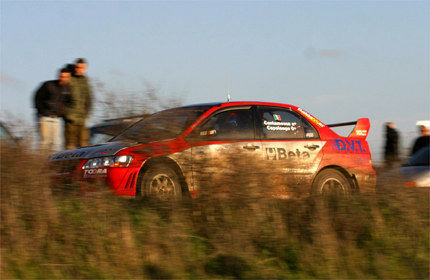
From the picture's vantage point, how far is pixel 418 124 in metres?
12.3

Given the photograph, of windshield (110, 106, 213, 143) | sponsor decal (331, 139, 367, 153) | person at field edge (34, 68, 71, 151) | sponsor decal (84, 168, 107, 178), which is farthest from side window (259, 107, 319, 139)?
person at field edge (34, 68, 71, 151)

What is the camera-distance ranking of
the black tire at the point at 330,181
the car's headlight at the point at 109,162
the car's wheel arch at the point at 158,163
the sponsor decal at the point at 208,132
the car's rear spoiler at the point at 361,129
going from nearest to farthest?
the car's wheel arch at the point at 158,163 → the car's headlight at the point at 109,162 → the sponsor decal at the point at 208,132 → the black tire at the point at 330,181 → the car's rear spoiler at the point at 361,129

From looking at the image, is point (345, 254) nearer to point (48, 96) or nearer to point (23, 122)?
point (23, 122)

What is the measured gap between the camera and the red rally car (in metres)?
7.29

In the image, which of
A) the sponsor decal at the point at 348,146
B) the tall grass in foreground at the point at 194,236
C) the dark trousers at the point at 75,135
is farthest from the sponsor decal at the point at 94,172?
the sponsor decal at the point at 348,146

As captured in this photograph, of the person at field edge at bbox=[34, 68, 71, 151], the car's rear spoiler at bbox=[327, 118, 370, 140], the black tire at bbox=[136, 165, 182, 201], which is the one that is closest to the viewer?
the black tire at bbox=[136, 165, 182, 201]

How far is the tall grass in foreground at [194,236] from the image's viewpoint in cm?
635

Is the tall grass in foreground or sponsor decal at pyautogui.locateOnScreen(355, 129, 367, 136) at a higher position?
sponsor decal at pyautogui.locateOnScreen(355, 129, 367, 136)

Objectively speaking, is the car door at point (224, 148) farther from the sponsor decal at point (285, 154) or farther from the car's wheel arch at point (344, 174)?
the car's wheel arch at point (344, 174)

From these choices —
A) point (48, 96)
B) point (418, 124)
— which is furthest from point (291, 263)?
point (418, 124)

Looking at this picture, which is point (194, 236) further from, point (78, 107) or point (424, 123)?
point (424, 123)

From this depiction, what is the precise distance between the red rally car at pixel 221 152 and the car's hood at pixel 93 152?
0.04 ft

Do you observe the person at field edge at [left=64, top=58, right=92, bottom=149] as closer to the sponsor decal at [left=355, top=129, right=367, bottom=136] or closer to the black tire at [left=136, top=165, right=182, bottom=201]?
the black tire at [left=136, top=165, right=182, bottom=201]

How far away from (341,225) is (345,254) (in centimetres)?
37
